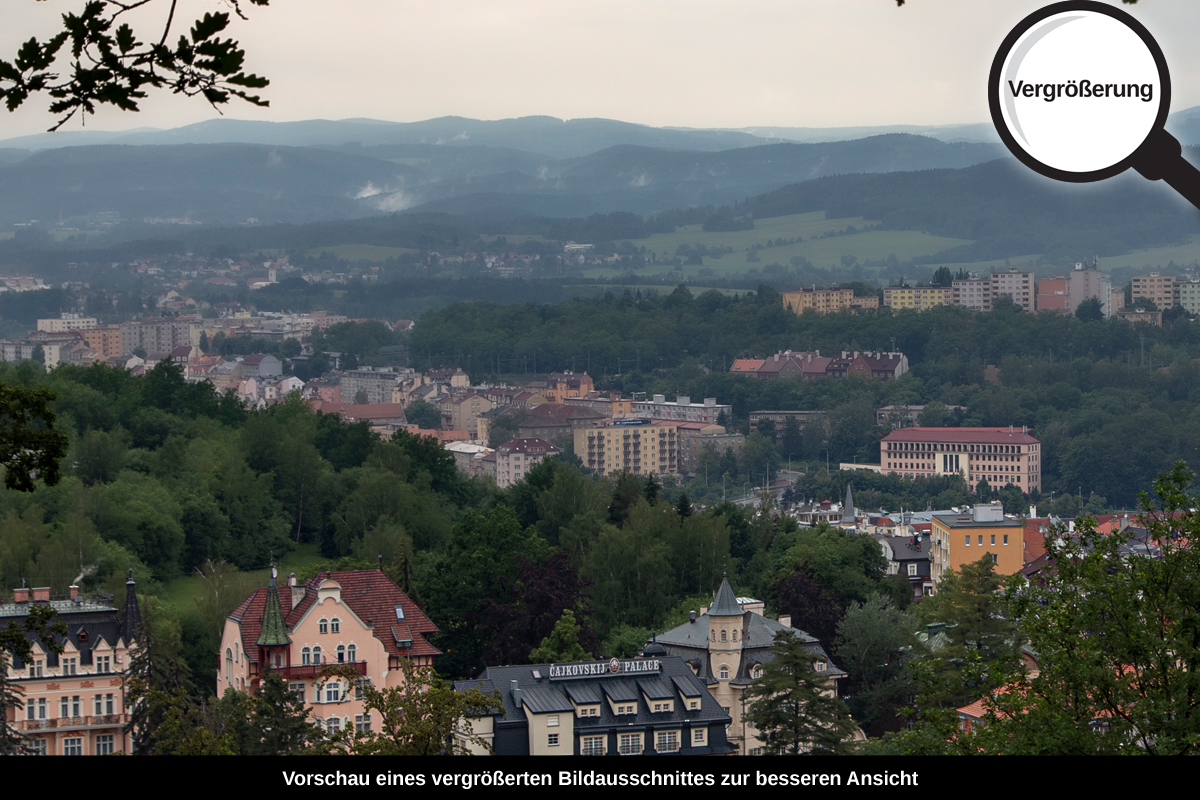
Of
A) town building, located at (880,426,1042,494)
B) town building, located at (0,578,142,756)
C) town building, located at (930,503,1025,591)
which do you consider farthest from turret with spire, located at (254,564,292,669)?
town building, located at (880,426,1042,494)

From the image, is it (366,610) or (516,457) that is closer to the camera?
(366,610)

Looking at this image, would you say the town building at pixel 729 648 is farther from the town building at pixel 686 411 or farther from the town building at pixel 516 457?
the town building at pixel 686 411

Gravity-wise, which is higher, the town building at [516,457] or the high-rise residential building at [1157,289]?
the high-rise residential building at [1157,289]

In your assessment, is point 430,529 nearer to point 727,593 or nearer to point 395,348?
point 727,593

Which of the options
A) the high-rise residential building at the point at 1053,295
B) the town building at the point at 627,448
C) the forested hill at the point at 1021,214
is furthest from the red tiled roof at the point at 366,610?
the forested hill at the point at 1021,214

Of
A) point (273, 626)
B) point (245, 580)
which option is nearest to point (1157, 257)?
point (245, 580)

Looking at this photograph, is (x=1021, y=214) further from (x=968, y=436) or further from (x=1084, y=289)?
(x=968, y=436)

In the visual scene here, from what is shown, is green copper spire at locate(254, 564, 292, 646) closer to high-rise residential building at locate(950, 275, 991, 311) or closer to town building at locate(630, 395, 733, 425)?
town building at locate(630, 395, 733, 425)
